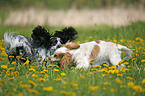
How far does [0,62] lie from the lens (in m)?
3.58

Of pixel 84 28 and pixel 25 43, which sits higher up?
pixel 84 28

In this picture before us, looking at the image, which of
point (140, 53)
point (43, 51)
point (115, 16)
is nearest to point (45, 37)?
point (43, 51)

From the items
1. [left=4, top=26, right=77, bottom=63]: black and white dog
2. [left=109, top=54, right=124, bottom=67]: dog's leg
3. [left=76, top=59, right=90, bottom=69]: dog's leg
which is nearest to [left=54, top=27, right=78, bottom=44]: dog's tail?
[left=4, top=26, right=77, bottom=63]: black and white dog

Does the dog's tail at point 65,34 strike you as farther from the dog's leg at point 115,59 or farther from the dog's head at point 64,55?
the dog's leg at point 115,59

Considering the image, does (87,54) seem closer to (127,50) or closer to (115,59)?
(115,59)

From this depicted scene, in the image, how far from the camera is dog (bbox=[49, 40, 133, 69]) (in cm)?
328

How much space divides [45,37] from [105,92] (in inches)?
79.9

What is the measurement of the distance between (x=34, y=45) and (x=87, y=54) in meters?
1.22

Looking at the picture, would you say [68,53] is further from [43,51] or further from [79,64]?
[43,51]

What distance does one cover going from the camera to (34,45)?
11.5 ft

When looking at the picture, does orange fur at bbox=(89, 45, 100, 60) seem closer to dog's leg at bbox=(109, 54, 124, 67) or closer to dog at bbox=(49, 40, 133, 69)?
dog at bbox=(49, 40, 133, 69)

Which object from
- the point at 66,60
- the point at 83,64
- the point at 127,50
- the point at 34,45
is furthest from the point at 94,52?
the point at 34,45

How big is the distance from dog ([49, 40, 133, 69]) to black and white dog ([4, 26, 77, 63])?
33 cm

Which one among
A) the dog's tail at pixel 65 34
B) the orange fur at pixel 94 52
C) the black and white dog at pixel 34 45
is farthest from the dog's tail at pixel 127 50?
the black and white dog at pixel 34 45
